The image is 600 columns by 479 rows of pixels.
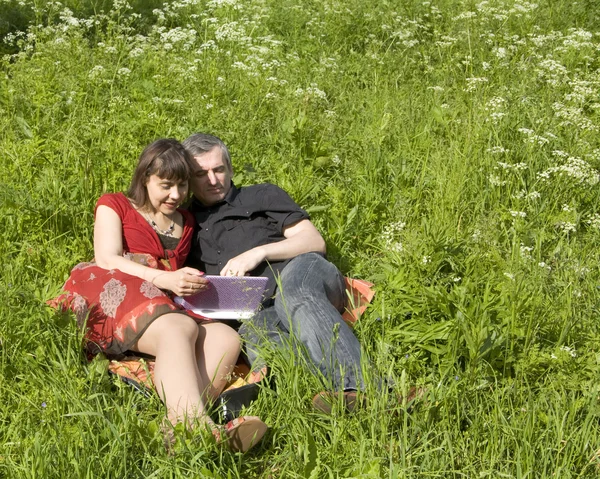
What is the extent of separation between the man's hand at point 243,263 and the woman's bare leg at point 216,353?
27 cm

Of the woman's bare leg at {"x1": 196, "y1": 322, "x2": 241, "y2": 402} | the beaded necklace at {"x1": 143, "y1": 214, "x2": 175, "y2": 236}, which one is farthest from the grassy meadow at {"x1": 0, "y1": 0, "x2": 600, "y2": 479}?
the beaded necklace at {"x1": 143, "y1": 214, "x2": 175, "y2": 236}

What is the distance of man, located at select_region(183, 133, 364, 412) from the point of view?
310 cm

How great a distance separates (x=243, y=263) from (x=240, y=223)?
43cm

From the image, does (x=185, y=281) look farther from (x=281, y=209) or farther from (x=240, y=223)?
(x=281, y=209)

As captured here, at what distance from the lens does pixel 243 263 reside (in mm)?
3602

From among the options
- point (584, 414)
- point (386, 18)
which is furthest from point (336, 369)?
point (386, 18)

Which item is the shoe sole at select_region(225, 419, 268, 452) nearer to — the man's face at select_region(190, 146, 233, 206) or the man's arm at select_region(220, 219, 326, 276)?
the man's arm at select_region(220, 219, 326, 276)

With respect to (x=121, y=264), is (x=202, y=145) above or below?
above

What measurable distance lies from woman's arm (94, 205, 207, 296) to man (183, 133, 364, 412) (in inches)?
12.5

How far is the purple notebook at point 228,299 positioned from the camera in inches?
134

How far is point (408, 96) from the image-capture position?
6156 mm

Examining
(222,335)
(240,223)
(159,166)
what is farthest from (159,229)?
(222,335)

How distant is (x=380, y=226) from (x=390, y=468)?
237 centimetres

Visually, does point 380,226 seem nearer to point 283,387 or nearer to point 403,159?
point 403,159
